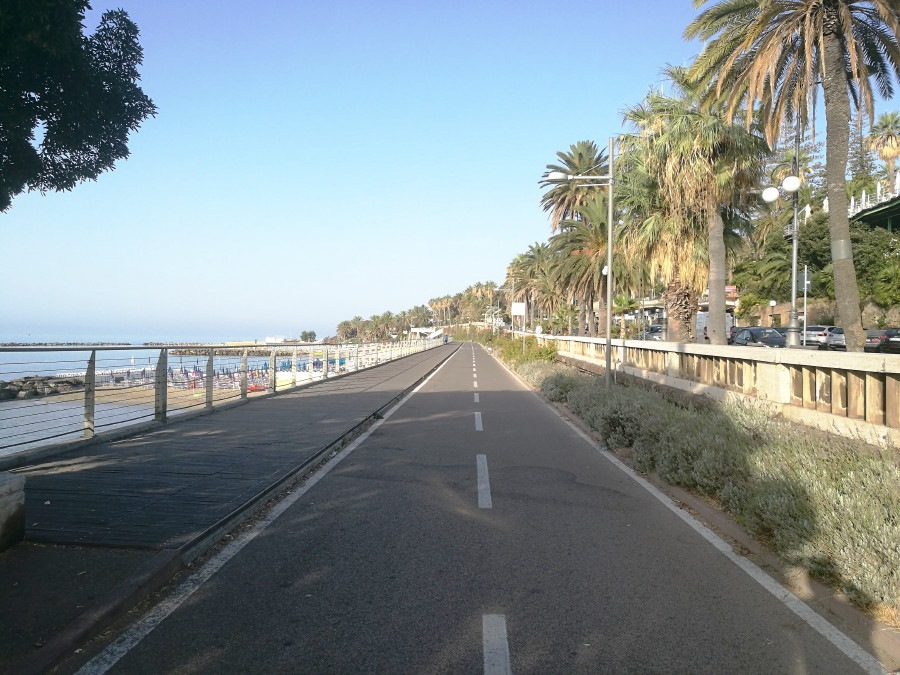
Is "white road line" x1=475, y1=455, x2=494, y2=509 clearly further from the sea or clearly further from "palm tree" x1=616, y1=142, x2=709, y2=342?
"palm tree" x1=616, y1=142, x2=709, y2=342

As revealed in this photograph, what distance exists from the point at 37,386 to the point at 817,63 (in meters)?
17.8

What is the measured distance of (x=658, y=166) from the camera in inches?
819

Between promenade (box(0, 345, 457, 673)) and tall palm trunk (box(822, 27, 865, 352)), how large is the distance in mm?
10993

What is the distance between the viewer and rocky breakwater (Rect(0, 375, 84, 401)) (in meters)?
8.00

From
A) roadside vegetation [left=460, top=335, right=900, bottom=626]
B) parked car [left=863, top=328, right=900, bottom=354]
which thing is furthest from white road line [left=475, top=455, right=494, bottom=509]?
parked car [left=863, top=328, right=900, bottom=354]

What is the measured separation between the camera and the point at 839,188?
1368 centimetres

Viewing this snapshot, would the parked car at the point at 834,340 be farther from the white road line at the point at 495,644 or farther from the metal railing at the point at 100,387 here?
the white road line at the point at 495,644

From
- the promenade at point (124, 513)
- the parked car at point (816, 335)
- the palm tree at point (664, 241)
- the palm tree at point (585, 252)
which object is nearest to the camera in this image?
the promenade at point (124, 513)

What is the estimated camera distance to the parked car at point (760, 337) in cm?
3919

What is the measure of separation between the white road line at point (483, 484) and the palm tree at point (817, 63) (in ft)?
30.6

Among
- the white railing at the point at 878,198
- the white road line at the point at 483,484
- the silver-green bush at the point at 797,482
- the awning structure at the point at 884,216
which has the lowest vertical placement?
the white road line at the point at 483,484

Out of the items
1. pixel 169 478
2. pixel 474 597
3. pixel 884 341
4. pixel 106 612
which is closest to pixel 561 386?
pixel 169 478

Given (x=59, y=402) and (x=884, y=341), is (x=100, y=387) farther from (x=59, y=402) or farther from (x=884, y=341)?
(x=884, y=341)

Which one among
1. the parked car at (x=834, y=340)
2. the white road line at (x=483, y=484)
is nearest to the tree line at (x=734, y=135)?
the white road line at (x=483, y=484)
